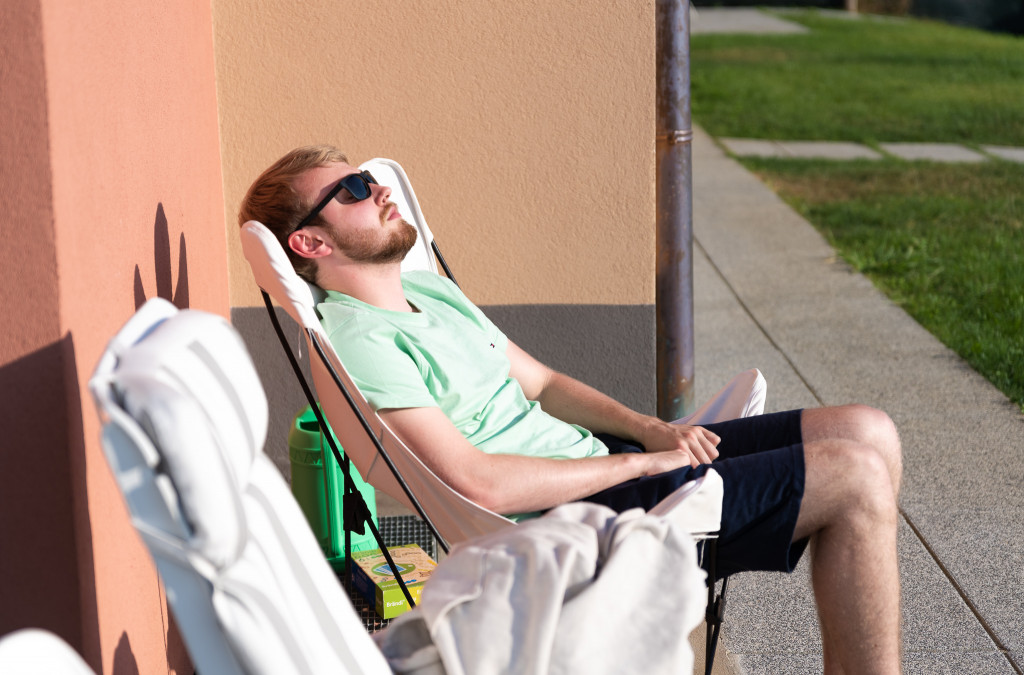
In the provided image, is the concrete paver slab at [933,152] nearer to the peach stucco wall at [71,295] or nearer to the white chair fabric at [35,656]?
the peach stucco wall at [71,295]

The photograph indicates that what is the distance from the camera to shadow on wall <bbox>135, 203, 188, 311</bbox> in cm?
231

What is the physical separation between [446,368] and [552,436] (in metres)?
0.34

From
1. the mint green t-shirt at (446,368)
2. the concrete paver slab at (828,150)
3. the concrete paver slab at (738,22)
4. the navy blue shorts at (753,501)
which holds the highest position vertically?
the concrete paver slab at (738,22)

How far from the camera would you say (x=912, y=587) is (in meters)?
3.27

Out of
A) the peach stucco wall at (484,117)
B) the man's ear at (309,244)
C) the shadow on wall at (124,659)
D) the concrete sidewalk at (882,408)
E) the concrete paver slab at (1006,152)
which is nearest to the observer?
the shadow on wall at (124,659)

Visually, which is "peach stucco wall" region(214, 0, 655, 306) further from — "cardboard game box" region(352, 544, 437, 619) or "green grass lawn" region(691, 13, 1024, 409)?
"green grass lawn" region(691, 13, 1024, 409)

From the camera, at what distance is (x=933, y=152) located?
11180 mm

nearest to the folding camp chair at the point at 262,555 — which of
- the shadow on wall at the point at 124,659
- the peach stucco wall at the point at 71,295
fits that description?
the peach stucco wall at the point at 71,295

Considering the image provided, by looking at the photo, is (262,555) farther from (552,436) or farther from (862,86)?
(862,86)

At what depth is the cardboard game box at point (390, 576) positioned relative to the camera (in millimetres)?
3045

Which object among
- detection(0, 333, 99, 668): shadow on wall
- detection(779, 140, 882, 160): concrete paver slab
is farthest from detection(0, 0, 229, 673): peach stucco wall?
detection(779, 140, 882, 160): concrete paver slab

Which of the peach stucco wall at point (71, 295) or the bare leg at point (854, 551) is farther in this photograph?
the bare leg at point (854, 551)

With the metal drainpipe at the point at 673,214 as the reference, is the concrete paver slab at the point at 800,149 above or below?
below

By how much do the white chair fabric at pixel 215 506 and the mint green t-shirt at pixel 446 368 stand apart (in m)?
0.75
